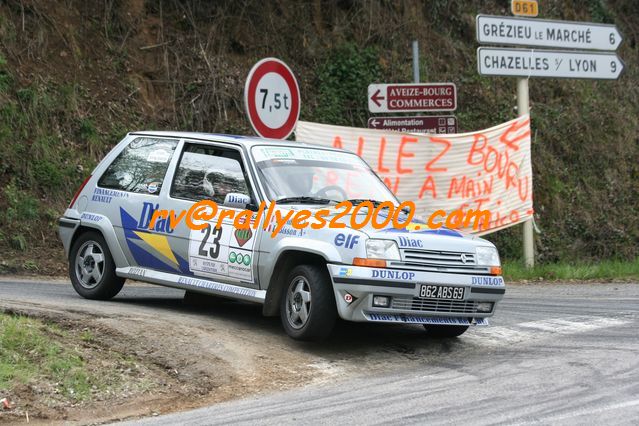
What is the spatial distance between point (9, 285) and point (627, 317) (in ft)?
22.2

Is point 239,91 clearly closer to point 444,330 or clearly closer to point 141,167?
point 141,167

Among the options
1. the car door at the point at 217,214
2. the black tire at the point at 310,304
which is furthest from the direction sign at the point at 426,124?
the black tire at the point at 310,304

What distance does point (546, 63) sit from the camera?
16.5m

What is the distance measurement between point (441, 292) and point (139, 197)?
3.37 meters

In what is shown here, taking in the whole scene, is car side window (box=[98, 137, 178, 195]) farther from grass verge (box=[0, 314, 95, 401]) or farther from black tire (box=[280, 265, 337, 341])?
grass verge (box=[0, 314, 95, 401])

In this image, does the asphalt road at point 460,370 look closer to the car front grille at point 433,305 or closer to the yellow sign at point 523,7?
the car front grille at point 433,305

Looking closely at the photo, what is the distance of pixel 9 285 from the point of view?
39.6 ft

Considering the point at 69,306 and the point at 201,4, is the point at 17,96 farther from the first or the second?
the point at 69,306

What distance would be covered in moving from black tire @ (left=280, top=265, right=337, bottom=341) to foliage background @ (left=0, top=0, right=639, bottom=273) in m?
6.27

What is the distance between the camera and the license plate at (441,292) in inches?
333

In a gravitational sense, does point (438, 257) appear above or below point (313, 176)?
below

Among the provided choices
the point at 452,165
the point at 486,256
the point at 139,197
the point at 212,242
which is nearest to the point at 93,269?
the point at 139,197

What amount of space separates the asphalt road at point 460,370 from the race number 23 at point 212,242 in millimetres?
594

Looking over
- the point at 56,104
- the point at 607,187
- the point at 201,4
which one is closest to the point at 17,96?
the point at 56,104
